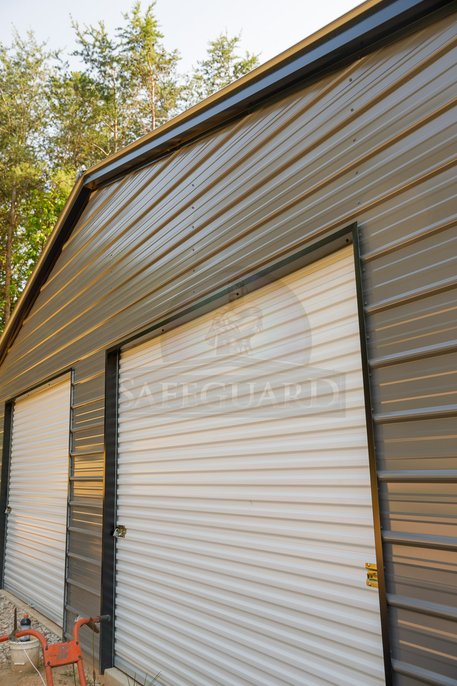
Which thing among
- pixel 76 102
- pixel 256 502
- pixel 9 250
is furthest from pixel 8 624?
pixel 76 102

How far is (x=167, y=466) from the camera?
13.1 feet

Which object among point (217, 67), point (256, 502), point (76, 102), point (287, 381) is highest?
point (217, 67)

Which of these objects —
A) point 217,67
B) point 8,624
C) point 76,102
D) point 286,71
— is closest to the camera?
point 286,71

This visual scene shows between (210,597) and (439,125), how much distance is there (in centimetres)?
292

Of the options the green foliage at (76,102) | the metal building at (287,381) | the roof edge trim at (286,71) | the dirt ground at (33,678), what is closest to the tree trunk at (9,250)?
A: the green foliage at (76,102)

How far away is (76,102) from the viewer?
1897cm

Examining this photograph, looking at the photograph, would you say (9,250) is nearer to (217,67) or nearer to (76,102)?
(76,102)

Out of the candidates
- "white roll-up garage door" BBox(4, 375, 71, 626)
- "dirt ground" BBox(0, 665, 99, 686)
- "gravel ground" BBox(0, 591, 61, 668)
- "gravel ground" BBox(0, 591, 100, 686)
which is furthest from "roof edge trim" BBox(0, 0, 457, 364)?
"gravel ground" BBox(0, 591, 61, 668)

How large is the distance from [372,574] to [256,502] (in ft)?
2.96

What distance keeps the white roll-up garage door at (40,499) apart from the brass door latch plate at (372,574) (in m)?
4.03

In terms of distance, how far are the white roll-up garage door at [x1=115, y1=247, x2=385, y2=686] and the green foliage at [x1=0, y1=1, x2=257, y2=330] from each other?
647 inches

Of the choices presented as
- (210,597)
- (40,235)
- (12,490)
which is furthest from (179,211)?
(40,235)

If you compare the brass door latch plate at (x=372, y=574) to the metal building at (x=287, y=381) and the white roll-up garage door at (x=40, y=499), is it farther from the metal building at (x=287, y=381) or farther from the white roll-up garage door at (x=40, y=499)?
the white roll-up garage door at (x=40, y=499)

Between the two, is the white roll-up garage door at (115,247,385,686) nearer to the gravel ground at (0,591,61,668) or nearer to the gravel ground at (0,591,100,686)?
the gravel ground at (0,591,100,686)
